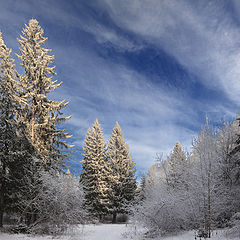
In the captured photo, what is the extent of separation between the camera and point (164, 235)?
13.7m

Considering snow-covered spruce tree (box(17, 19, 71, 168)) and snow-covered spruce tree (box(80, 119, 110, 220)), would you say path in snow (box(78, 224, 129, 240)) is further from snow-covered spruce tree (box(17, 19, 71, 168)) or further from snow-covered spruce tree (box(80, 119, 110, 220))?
snow-covered spruce tree (box(80, 119, 110, 220))

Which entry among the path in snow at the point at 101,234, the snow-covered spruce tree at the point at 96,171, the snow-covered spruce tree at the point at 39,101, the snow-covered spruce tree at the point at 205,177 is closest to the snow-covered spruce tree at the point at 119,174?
the snow-covered spruce tree at the point at 96,171

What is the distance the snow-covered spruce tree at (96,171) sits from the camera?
92.1ft

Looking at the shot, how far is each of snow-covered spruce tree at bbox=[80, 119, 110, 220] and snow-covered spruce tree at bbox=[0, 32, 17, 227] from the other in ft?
41.7

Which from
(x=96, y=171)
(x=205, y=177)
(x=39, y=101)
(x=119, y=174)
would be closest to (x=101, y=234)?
(x=205, y=177)

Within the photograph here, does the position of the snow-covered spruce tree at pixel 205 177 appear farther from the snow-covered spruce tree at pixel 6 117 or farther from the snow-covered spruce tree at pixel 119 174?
the snow-covered spruce tree at pixel 119 174

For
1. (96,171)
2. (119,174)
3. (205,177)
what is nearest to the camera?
(205,177)

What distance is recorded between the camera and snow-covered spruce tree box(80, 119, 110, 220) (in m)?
28.1

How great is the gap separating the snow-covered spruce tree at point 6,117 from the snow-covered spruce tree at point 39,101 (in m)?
0.77

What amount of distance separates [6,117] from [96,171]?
15932 millimetres

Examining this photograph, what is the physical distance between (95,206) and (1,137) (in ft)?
54.9

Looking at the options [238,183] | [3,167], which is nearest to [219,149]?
[238,183]

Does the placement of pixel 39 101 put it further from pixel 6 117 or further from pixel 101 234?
pixel 101 234

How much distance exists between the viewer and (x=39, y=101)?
1677 centimetres
